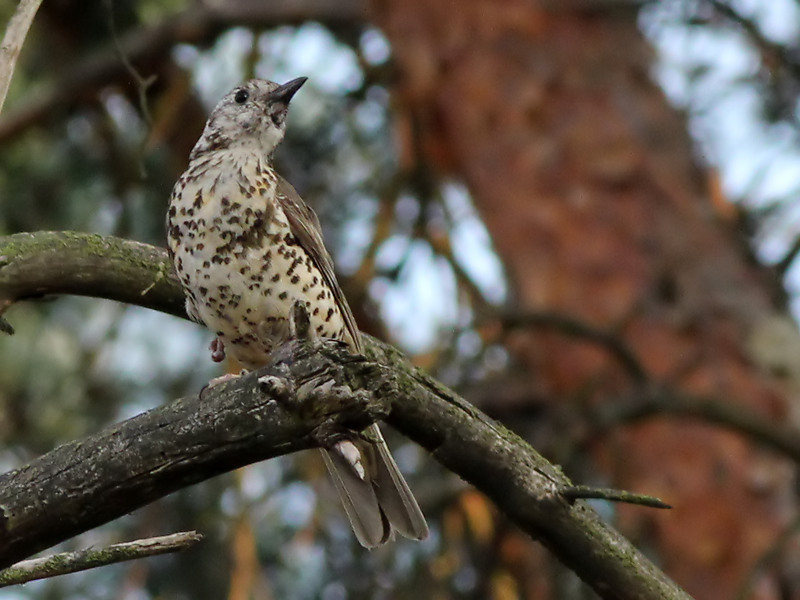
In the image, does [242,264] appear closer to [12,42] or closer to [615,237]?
[12,42]

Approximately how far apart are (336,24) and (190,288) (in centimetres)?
372

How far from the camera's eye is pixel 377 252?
593 centimetres

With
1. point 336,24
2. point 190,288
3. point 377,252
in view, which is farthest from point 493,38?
point 190,288

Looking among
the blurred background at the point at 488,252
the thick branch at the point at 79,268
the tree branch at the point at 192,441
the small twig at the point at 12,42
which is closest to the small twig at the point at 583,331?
the blurred background at the point at 488,252

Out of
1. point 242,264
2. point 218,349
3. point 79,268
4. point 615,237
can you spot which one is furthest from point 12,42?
point 615,237

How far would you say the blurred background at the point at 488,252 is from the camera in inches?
221

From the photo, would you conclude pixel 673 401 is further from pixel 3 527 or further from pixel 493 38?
pixel 3 527

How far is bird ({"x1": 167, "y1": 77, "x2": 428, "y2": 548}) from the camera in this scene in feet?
11.3

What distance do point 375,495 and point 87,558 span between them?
3.18 feet

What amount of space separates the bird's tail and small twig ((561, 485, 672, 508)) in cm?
48

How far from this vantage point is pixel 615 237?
6.14 metres

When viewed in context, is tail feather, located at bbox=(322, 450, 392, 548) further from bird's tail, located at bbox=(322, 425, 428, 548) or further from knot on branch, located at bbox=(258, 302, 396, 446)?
knot on branch, located at bbox=(258, 302, 396, 446)

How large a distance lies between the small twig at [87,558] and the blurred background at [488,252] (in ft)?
8.17

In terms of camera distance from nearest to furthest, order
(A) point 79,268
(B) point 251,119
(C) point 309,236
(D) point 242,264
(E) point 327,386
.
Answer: (E) point 327,386 → (A) point 79,268 → (D) point 242,264 → (C) point 309,236 → (B) point 251,119
